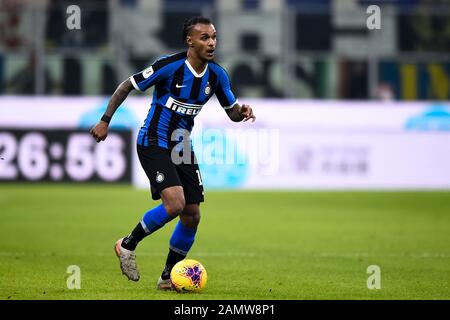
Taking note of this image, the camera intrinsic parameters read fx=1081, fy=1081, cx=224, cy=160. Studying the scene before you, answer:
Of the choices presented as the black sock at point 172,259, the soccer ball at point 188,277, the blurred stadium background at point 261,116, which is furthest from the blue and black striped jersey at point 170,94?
the blurred stadium background at point 261,116

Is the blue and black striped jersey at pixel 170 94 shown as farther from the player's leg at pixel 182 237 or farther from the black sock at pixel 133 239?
the black sock at pixel 133 239

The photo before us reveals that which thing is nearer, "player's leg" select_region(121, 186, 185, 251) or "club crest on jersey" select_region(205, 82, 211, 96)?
"player's leg" select_region(121, 186, 185, 251)

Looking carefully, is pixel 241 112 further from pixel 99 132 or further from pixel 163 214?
pixel 99 132

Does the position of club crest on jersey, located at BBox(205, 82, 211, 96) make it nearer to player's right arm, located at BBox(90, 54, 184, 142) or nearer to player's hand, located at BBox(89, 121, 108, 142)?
player's right arm, located at BBox(90, 54, 184, 142)

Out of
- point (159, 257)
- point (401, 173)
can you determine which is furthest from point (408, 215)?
point (159, 257)

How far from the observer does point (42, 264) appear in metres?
11.2

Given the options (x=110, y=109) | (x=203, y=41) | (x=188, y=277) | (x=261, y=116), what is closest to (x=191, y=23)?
(x=203, y=41)

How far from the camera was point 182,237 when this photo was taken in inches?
370

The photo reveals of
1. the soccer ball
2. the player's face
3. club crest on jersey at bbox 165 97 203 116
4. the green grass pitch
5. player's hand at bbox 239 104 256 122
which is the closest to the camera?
the soccer ball

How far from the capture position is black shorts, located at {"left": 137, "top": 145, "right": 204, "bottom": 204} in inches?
359

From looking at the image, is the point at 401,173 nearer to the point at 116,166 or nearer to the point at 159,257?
the point at 116,166

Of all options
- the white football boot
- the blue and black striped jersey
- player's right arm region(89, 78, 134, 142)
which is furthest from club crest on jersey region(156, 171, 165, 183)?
the white football boot

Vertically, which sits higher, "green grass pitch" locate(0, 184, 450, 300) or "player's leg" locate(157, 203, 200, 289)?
"player's leg" locate(157, 203, 200, 289)

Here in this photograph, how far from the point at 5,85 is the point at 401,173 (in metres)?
8.95
